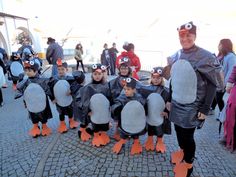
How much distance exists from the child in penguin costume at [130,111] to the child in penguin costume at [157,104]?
0.14 metres

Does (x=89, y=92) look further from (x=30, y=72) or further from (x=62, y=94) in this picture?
(x=30, y=72)

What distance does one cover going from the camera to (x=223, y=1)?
1834 centimetres

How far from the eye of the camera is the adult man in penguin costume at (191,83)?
7.23 ft

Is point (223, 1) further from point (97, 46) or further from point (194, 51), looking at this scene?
point (194, 51)

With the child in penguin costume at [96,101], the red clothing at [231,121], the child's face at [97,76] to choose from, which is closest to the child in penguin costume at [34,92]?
the child in penguin costume at [96,101]

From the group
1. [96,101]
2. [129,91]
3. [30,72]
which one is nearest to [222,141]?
[129,91]

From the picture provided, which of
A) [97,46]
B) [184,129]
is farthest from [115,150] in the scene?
[97,46]

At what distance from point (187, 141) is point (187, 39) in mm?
1164

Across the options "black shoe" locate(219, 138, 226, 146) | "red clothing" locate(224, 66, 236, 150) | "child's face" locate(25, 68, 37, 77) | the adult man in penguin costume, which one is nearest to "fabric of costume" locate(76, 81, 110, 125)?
"child's face" locate(25, 68, 37, 77)

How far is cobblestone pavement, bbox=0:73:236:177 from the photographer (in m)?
2.94

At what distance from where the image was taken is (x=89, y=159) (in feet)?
10.6

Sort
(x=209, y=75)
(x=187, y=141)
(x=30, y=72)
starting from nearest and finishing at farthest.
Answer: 1. (x=209, y=75)
2. (x=187, y=141)
3. (x=30, y=72)

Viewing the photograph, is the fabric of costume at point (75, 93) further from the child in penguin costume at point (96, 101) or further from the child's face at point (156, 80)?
the child's face at point (156, 80)

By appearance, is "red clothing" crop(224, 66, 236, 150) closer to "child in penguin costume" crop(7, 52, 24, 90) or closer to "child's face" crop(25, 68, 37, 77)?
"child's face" crop(25, 68, 37, 77)
